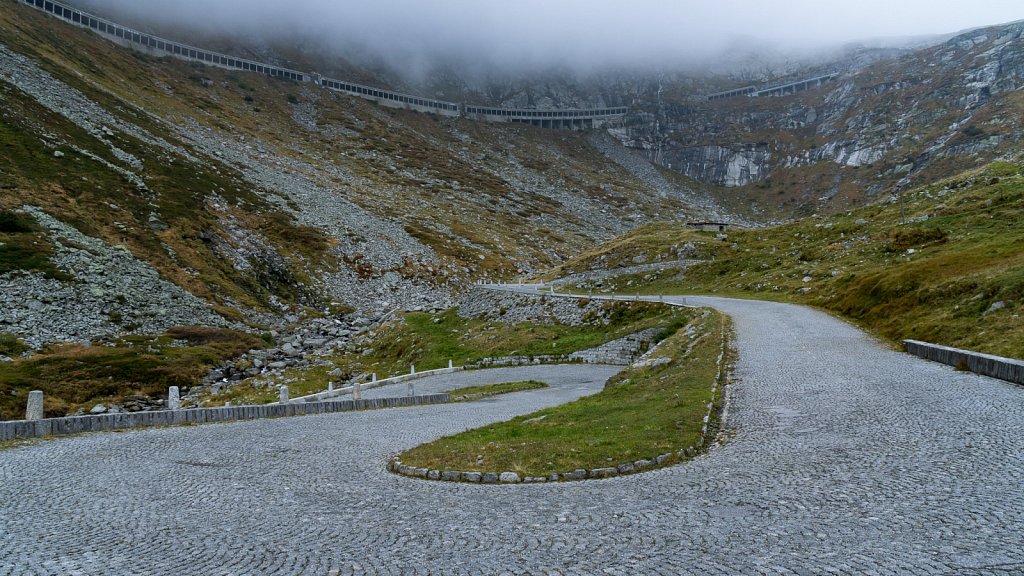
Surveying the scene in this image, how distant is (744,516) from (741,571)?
1.97m

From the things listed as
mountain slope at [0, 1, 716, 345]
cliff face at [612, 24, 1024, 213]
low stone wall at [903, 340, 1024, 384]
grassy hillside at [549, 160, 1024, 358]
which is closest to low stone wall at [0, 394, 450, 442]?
low stone wall at [903, 340, 1024, 384]

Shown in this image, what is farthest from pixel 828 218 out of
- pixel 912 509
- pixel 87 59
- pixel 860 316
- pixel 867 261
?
pixel 87 59

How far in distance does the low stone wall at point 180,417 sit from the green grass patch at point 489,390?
1373 millimetres

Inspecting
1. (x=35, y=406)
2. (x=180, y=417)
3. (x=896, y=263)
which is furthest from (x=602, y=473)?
(x=896, y=263)

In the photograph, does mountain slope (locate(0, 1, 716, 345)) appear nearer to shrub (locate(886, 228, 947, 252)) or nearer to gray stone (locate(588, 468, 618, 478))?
gray stone (locate(588, 468, 618, 478))

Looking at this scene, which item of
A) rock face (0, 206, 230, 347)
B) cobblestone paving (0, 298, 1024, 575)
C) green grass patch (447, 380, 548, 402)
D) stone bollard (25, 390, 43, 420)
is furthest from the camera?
rock face (0, 206, 230, 347)

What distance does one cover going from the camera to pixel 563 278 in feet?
249

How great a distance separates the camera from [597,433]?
15195mm

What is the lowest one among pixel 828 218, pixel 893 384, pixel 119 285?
pixel 893 384

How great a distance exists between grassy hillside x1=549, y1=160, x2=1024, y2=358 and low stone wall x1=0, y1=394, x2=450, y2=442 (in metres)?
23.4

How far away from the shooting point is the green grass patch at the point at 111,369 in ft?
106

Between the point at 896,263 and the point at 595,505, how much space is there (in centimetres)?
4124

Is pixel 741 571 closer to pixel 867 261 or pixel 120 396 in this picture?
pixel 120 396

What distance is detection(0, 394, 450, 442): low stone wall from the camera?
1747 centimetres
